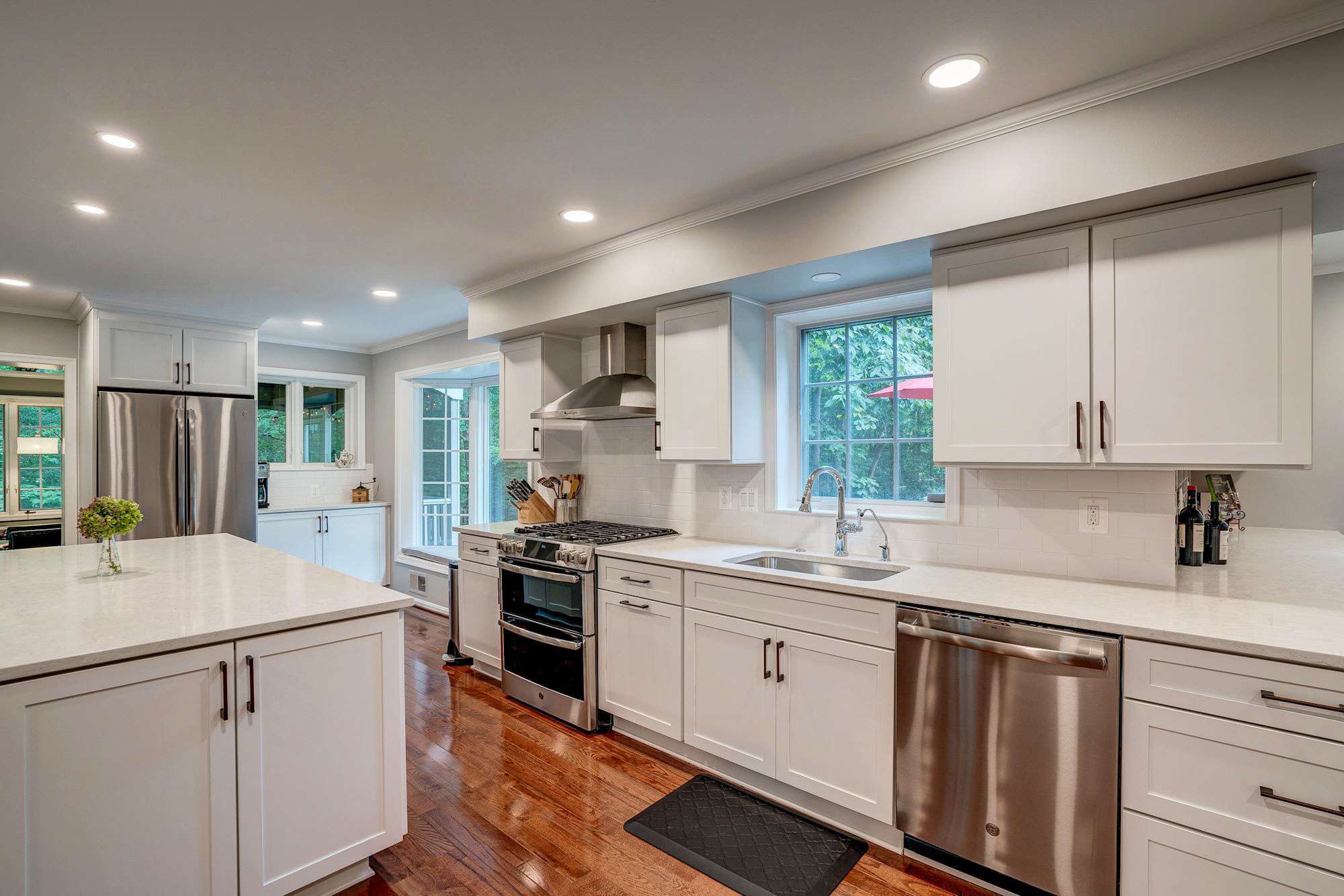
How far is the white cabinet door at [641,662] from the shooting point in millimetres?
2787

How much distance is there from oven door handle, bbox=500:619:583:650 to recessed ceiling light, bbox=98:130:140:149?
8.73ft

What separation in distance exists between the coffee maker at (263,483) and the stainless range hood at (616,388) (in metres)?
3.36

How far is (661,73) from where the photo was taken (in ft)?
5.99

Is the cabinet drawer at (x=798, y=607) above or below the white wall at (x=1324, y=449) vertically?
below

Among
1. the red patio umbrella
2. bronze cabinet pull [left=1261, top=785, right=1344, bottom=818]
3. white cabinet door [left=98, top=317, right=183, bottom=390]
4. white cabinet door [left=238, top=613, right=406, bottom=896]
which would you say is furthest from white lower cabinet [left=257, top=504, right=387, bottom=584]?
bronze cabinet pull [left=1261, top=785, right=1344, bottom=818]

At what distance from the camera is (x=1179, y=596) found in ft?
6.53

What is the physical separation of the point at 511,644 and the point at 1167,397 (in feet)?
10.5

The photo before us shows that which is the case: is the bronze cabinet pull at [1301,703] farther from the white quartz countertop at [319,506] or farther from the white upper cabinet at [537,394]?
the white quartz countertop at [319,506]

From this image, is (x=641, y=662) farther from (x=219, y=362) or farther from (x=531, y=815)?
(x=219, y=362)

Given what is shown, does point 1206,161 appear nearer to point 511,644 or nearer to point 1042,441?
point 1042,441

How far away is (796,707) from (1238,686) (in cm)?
131

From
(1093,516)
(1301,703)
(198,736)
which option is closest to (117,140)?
(198,736)

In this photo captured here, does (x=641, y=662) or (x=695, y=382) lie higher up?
(x=695, y=382)

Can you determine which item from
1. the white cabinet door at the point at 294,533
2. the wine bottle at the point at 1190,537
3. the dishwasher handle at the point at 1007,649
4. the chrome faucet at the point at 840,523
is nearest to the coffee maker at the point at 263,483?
the white cabinet door at the point at 294,533
